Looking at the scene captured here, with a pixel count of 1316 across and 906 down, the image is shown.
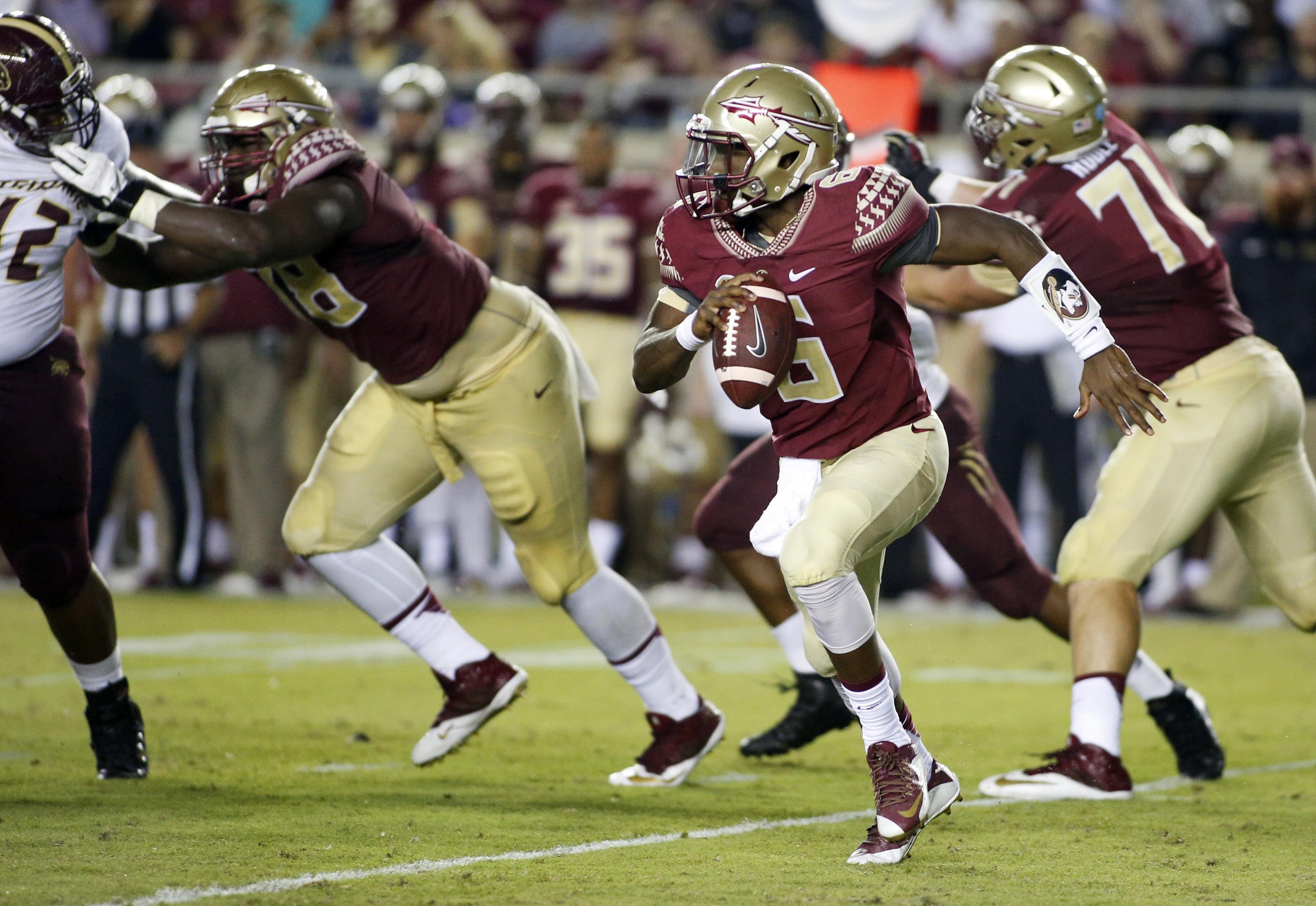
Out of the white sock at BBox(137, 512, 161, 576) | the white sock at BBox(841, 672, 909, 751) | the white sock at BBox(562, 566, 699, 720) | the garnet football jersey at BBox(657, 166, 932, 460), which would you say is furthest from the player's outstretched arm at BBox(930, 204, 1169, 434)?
the white sock at BBox(137, 512, 161, 576)

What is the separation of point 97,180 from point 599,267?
4.97 metres

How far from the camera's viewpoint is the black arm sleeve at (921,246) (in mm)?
3908

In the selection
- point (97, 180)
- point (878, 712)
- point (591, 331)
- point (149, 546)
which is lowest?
point (149, 546)

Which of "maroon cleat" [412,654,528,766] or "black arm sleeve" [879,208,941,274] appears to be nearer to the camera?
"black arm sleeve" [879,208,941,274]

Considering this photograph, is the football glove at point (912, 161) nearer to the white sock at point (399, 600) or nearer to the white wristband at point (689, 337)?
the white wristband at point (689, 337)

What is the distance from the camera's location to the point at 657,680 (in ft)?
16.0

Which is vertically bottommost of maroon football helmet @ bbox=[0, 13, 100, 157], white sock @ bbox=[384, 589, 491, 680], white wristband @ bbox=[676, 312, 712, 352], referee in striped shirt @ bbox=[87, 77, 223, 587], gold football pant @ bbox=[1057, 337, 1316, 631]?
referee in striped shirt @ bbox=[87, 77, 223, 587]

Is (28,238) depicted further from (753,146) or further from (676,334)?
(753,146)

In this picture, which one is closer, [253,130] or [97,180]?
[97,180]

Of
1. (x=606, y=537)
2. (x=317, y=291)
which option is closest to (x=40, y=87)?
(x=317, y=291)

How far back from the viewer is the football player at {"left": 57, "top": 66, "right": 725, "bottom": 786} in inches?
180

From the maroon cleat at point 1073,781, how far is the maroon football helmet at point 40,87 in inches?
110

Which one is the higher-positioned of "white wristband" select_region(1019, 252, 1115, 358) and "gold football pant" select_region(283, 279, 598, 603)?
"white wristband" select_region(1019, 252, 1115, 358)

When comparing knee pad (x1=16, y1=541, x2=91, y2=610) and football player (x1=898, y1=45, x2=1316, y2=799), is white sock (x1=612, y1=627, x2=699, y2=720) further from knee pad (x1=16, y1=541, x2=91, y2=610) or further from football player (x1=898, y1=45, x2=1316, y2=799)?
knee pad (x1=16, y1=541, x2=91, y2=610)
